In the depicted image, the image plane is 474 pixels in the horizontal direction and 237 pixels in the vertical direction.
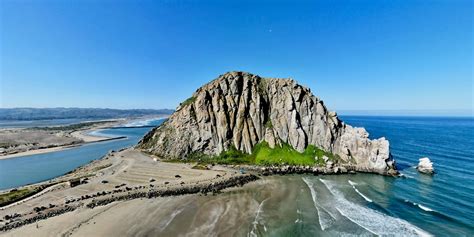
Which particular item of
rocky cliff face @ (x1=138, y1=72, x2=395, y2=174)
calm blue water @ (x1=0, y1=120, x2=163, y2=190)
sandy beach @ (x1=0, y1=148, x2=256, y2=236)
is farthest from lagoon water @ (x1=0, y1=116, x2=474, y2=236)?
rocky cliff face @ (x1=138, y1=72, x2=395, y2=174)

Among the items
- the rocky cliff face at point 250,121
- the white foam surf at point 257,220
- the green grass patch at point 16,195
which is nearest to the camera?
the white foam surf at point 257,220

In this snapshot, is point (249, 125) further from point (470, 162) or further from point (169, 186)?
point (470, 162)

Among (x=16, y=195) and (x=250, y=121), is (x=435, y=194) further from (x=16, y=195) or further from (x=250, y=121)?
(x=16, y=195)

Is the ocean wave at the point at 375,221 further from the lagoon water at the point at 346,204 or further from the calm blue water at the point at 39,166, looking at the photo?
the calm blue water at the point at 39,166

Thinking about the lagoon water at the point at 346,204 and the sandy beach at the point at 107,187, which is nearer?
the lagoon water at the point at 346,204

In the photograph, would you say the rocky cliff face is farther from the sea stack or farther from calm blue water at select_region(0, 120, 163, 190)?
calm blue water at select_region(0, 120, 163, 190)

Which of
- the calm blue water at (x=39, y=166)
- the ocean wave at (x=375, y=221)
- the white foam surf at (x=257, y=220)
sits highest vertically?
the ocean wave at (x=375, y=221)

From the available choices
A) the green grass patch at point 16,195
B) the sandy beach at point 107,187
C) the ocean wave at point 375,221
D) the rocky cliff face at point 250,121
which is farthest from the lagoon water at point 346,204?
the rocky cliff face at point 250,121
